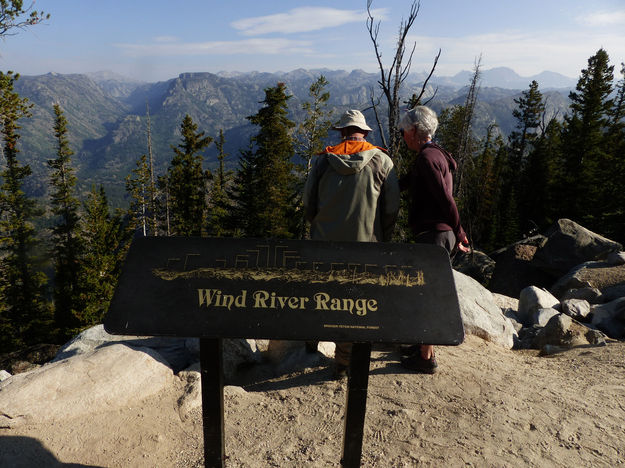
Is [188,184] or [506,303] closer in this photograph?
[506,303]

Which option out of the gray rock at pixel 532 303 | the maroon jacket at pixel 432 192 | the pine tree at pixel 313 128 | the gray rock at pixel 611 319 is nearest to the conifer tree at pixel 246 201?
the pine tree at pixel 313 128

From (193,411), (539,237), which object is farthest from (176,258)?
(539,237)

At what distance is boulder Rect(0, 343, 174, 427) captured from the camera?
4.29 metres

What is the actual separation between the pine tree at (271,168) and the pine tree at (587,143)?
24.2 metres

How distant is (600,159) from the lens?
33.2 m

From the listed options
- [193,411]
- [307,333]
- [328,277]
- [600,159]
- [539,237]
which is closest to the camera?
[307,333]

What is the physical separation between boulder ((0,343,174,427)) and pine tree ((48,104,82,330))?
95.9 feet

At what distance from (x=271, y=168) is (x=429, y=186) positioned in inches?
938

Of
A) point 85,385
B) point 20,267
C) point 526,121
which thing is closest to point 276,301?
point 85,385

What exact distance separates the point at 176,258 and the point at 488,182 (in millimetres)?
43413

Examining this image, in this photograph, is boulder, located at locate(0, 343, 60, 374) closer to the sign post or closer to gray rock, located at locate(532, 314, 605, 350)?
the sign post

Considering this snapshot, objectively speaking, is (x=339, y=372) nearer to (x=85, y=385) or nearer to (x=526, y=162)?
(x=85, y=385)

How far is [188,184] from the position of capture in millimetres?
34125

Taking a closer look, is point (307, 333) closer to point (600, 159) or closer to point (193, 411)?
point (193, 411)
